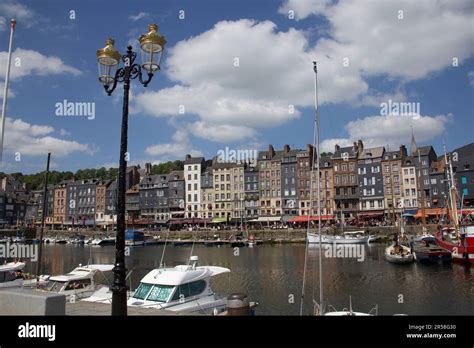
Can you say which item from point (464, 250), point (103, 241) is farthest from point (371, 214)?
point (103, 241)

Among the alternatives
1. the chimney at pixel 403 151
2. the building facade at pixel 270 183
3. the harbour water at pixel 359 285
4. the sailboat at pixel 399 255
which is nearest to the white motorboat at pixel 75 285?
the harbour water at pixel 359 285

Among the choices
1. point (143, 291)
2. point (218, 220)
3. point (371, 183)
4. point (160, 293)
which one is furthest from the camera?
point (218, 220)

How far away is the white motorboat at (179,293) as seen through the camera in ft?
60.5

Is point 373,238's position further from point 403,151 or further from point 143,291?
point 143,291

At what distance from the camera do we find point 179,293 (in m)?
18.9

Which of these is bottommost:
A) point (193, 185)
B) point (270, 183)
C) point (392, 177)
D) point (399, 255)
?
point (399, 255)

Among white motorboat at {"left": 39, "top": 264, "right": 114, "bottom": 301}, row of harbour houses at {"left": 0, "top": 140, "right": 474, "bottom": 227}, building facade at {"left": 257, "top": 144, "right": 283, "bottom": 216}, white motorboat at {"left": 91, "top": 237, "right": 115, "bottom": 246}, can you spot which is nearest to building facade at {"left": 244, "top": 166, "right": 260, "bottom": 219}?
row of harbour houses at {"left": 0, "top": 140, "right": 474, "bottom": 227}

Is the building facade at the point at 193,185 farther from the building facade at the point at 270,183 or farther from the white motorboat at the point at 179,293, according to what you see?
the white motorboat at the point at 179,293

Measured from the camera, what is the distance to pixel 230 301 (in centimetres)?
1245

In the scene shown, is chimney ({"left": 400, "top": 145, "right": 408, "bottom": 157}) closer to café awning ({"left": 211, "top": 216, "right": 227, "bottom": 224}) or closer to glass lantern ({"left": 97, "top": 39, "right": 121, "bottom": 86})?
café awning ({"left": 211, "top": 216, "right": 227, "bottom": 224})

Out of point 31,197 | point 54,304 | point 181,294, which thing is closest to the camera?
point 54,304
